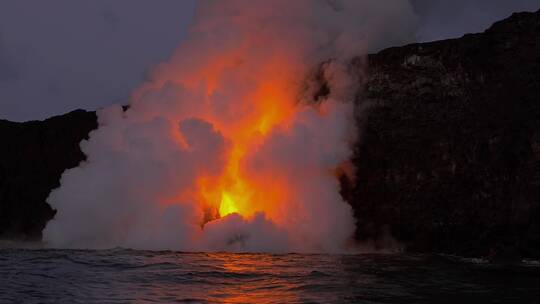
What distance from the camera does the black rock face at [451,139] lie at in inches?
1700

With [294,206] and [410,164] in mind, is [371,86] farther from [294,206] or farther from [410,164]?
[294,206]

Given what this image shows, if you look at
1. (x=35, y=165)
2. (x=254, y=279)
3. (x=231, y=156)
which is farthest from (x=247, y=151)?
(x=35, y=165)

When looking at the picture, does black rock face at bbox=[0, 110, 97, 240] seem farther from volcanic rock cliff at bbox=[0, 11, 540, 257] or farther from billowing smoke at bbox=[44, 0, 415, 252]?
volcanic rock cliff at bbox=[0, 11, 540, 257]

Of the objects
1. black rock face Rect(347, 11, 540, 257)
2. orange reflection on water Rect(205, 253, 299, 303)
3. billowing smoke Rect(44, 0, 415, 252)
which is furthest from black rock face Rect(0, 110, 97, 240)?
orange reflection on water Rect(205, 253, 299, 303)

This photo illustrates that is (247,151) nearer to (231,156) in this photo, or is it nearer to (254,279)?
(231,156)

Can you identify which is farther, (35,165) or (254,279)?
(35,165)

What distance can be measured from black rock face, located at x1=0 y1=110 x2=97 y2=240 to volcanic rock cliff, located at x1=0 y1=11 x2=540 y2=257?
26618mm

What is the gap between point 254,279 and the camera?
24297mm

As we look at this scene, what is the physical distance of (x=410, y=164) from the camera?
46.5m

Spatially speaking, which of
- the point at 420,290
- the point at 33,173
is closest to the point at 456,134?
the point at 420,290

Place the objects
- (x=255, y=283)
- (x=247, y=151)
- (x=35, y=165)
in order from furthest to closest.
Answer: (x=35, y=165) → (x=247, y=151) → (x=255, y=283)

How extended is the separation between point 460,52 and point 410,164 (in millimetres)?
8526

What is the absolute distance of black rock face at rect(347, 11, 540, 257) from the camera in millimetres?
43188

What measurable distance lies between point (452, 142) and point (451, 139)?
9.1 inches
